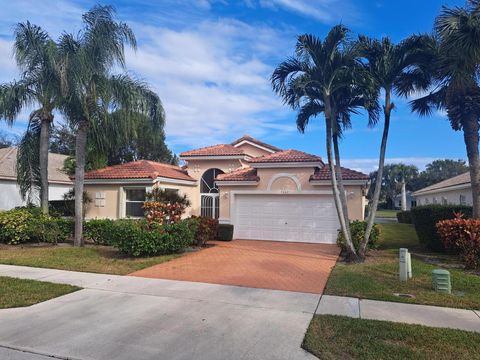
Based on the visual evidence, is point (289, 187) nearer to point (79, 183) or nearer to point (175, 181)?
point (175, 181)

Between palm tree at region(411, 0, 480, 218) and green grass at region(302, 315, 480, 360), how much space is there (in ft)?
28.5

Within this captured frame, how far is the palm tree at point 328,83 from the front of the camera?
36.8 feet

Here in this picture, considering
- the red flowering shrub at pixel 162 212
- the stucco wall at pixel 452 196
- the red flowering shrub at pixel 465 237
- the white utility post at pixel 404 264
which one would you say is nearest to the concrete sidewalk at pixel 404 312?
the white utility post at pixel 404 264

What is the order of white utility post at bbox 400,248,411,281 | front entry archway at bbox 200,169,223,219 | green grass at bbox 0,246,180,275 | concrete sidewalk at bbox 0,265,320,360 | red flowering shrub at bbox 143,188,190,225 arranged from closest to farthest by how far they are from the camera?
concrete sidewalk at bbox 0,265,320,360, white utility post at bbox 400,248,411,281, green grass at bbox 0,246,180,275, red flowering shrub at bbox 143,188,190,225, front entry archway at bbox 200,169,223,219

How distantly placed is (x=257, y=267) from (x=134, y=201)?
1011 cm

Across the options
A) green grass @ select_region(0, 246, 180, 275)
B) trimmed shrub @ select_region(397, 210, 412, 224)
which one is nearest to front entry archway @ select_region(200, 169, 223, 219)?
green grass @ select_region(0, 246, 180, 275)

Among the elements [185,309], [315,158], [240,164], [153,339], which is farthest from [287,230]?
[153,339]

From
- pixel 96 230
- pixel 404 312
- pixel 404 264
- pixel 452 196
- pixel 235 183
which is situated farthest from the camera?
pixel 452 196

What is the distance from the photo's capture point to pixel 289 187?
17.0 metres

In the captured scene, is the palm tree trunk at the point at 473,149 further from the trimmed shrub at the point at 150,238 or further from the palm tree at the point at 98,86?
the palm tree at the point at 98,86

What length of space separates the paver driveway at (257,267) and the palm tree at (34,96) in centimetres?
798

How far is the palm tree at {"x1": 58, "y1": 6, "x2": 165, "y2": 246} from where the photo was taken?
1327 cm

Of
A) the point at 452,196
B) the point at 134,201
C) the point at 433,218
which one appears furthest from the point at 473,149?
the point at 452,196

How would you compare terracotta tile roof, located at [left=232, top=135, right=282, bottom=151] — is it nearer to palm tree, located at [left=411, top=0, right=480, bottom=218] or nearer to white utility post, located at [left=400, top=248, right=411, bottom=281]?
palm tree, located at [left=411, top=0, right=480, bottom=218]
